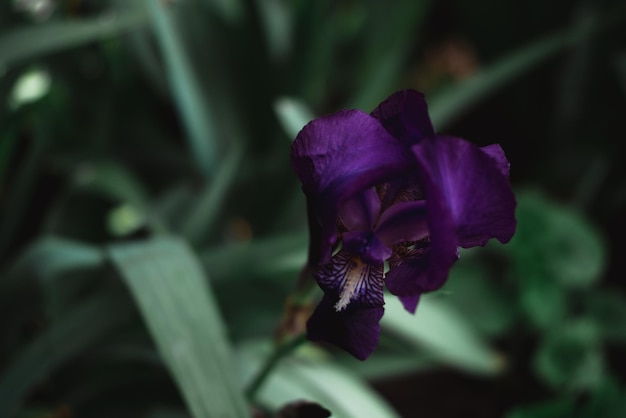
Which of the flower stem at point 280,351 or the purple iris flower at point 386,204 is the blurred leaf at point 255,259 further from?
the purple iris flower at point 386,204

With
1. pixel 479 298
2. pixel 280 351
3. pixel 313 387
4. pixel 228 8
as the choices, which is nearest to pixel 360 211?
pixel 280 351

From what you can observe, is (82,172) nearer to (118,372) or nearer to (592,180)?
(118,372)

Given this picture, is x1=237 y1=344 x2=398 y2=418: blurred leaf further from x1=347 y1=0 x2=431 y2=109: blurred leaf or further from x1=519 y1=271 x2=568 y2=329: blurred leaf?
x1=347 y1=0 x2=431 y2=109: blurred leaf

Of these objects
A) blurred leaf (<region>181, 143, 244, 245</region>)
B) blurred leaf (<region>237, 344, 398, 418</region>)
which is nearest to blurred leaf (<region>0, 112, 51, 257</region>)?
blurred leaf (<region>181, 143, 244, 245</region>)

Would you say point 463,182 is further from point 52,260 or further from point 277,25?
point 277,25

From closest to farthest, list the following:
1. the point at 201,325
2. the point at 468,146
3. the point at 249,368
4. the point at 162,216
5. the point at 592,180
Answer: the point at 468,146 → the point at 201,325 → the point at 249,368 → the point at 162,216 → the point at 592,180

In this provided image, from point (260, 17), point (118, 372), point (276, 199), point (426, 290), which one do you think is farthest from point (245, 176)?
point (426, 290)
